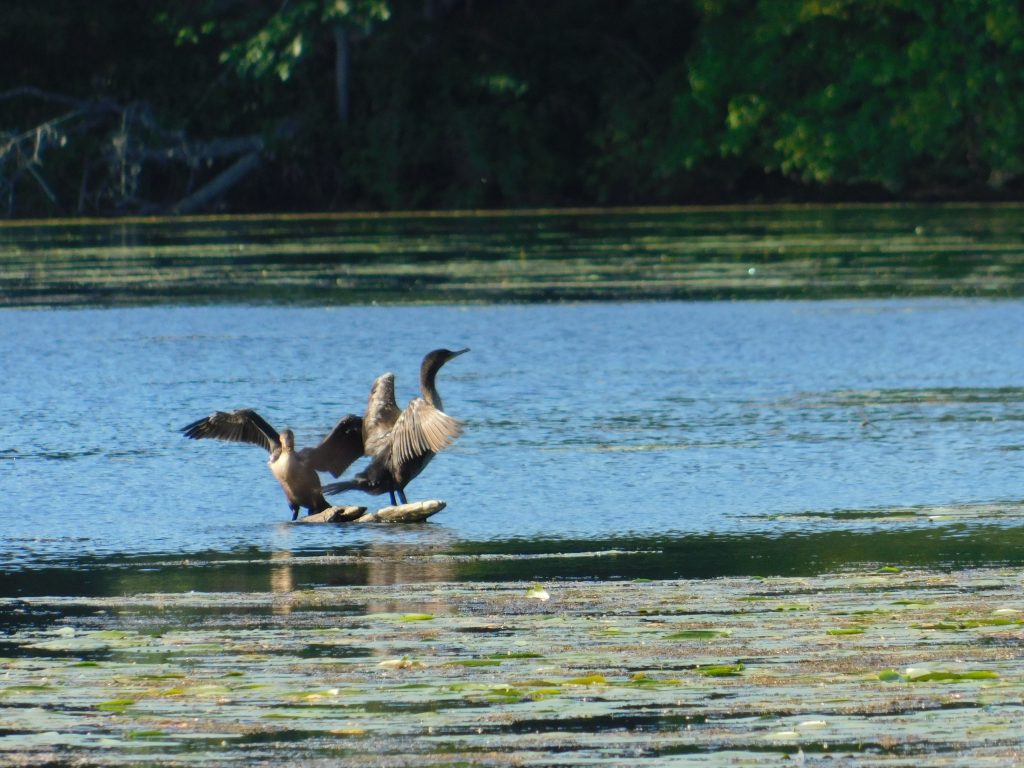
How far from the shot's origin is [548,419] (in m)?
13.6

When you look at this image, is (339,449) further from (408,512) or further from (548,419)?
(548,419)

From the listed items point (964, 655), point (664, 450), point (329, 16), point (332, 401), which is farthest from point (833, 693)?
point (329, 16)

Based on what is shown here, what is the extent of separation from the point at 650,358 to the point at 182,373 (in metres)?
3.34

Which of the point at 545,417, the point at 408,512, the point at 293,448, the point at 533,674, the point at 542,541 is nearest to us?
the point at 533,674

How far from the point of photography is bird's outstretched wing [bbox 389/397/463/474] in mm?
10000

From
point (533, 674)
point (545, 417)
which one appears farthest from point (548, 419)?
point (533, 674)

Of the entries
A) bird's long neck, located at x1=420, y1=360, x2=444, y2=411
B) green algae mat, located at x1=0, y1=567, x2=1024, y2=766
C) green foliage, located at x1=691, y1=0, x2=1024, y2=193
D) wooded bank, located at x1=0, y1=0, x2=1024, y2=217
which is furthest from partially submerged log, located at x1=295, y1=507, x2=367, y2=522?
green foliage, located at x1=691, y1=0, x2=1024, y2=193

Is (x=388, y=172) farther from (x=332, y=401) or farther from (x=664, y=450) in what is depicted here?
(x=664, y=450)

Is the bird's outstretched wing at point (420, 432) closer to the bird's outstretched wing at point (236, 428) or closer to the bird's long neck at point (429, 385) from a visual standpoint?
the bird's long neck at point (429, 385)

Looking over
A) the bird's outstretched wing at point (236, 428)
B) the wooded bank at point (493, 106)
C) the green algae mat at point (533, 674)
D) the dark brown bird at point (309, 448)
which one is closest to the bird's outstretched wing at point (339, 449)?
the dark brown bird at point (309, 448)

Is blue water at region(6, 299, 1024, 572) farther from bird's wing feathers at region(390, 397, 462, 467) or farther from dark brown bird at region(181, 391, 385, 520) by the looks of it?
bird's wing feathers at region(390, 397, 462, 467)

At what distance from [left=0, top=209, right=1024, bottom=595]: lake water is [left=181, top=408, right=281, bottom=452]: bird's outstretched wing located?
32cm

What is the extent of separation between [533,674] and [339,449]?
4369 millimetres

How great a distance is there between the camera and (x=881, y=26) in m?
46.3
